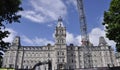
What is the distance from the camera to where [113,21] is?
26047 mm

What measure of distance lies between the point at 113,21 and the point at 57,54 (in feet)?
254

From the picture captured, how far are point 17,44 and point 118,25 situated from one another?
89.5 metres

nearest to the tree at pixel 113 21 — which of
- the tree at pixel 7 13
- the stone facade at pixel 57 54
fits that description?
the tree at pixel 7 13

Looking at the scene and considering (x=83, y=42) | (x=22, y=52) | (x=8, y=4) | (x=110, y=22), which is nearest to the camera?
(x=8, y=4)

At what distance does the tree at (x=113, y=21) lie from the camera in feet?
83.0

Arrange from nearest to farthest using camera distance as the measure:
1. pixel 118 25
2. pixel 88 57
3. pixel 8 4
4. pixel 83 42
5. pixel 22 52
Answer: pixel 8 4 < pixel 118 25 < pixel 83 42 < pixel 88 57 < pixel 22 52

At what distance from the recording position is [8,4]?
19016mm

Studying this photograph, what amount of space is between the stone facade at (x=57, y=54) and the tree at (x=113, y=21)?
248 feet

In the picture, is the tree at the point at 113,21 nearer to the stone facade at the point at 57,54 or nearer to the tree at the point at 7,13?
the tree at the point at 7,13

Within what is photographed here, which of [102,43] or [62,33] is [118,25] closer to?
[62,33]

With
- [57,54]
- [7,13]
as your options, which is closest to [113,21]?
[7,13]

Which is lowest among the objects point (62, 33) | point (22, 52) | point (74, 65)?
point (74, 65)

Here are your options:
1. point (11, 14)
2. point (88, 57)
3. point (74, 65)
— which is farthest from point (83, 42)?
point (11, 14)

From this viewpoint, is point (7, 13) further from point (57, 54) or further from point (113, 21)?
point (57, 54)
